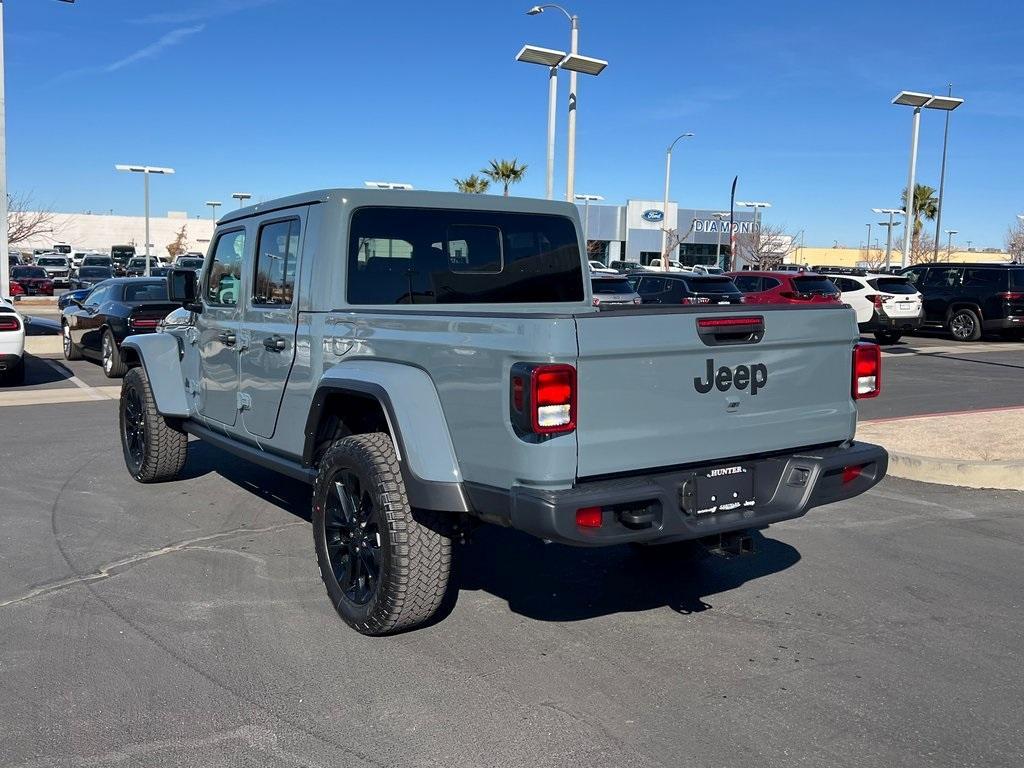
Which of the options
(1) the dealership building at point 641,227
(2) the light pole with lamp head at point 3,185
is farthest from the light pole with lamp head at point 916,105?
(1) the dealership building at point 641,227

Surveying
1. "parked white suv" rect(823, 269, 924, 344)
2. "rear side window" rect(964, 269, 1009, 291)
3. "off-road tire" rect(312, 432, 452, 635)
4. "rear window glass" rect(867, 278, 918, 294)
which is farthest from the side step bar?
"rear side window" rect(964, 269, 1009, 291)

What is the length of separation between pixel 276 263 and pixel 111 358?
400 inches

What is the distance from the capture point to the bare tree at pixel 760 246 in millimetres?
66312

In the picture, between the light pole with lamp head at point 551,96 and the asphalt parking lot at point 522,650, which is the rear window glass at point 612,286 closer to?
the light pole with lamp head at point 551,96

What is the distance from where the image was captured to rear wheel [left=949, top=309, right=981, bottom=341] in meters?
22.9

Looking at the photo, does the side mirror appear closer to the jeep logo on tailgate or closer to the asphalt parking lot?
the asphalt parking lot

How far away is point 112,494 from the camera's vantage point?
712 centimetres

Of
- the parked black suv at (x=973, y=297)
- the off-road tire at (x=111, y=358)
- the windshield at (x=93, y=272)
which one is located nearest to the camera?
the off-road tire at (x=111, y=358)

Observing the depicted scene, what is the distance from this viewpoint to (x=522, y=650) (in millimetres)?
4309

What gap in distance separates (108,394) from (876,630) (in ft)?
35.0

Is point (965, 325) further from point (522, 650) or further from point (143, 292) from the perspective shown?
point (522, 650)

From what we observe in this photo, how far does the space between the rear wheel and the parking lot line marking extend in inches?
758

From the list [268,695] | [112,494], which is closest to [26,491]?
[112,494]

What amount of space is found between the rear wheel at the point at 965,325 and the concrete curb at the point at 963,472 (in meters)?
16.7
